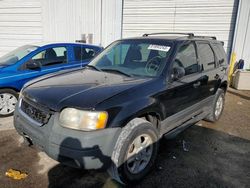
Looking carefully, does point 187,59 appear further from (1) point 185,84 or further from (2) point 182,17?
(2) point 182,17

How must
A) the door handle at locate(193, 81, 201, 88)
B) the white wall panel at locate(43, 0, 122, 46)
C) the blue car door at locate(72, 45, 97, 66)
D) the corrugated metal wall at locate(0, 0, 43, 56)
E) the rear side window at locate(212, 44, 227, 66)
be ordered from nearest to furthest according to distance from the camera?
1. the door handle at locate(193, 81, 201, 88)
2. the rear side window at locate(212, 44, 227, 66)
3. the blue car door at locate(72, 45, 97, 66)
4. the white wall panel at locate(43, 0, 122, 46)
5. the corrugated metal wall at locate(0, 0, 43, 56)

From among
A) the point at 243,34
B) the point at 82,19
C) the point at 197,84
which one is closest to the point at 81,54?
the point at 197,84

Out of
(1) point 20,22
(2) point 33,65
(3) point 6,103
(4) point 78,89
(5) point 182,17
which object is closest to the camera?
(4) point 78,89

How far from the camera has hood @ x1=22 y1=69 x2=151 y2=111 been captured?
8.13 ft

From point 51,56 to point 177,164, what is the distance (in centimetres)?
389

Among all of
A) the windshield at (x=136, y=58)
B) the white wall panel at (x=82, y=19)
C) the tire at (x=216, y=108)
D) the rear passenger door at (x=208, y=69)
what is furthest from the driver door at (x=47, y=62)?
the white wall panel at (x=82, y=19)

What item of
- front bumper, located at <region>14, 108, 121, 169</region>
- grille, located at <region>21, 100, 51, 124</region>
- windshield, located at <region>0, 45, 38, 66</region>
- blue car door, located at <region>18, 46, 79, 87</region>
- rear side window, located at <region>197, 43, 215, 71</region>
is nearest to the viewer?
front bumper, located at <region>14, 108, 121, 169</region>

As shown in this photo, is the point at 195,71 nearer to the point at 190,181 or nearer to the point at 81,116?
the point at 190,181

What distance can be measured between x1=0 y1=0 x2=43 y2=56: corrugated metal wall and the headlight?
10.2m

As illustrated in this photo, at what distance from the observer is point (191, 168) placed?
3.32 metres

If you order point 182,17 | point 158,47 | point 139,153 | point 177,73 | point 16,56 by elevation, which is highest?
point 182,17

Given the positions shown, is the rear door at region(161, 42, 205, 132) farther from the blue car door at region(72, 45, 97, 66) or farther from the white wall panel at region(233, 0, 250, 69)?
the white wall panel at region(233, 0, 250, 69)

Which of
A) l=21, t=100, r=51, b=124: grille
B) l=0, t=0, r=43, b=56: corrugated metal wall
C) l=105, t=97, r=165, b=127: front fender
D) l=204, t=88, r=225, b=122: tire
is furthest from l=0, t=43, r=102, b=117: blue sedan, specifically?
l=0, t=0, r=43, b=56: corrugated metal wall

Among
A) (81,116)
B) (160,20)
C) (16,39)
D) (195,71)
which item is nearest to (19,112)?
(81,116)
